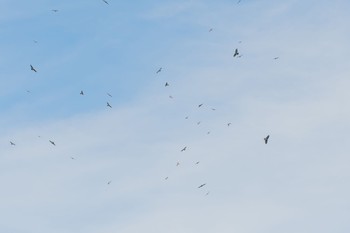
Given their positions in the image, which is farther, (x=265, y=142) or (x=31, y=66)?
(x=31, y=66)

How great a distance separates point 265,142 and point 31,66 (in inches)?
1540

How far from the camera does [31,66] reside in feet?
119

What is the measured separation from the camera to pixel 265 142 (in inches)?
986
